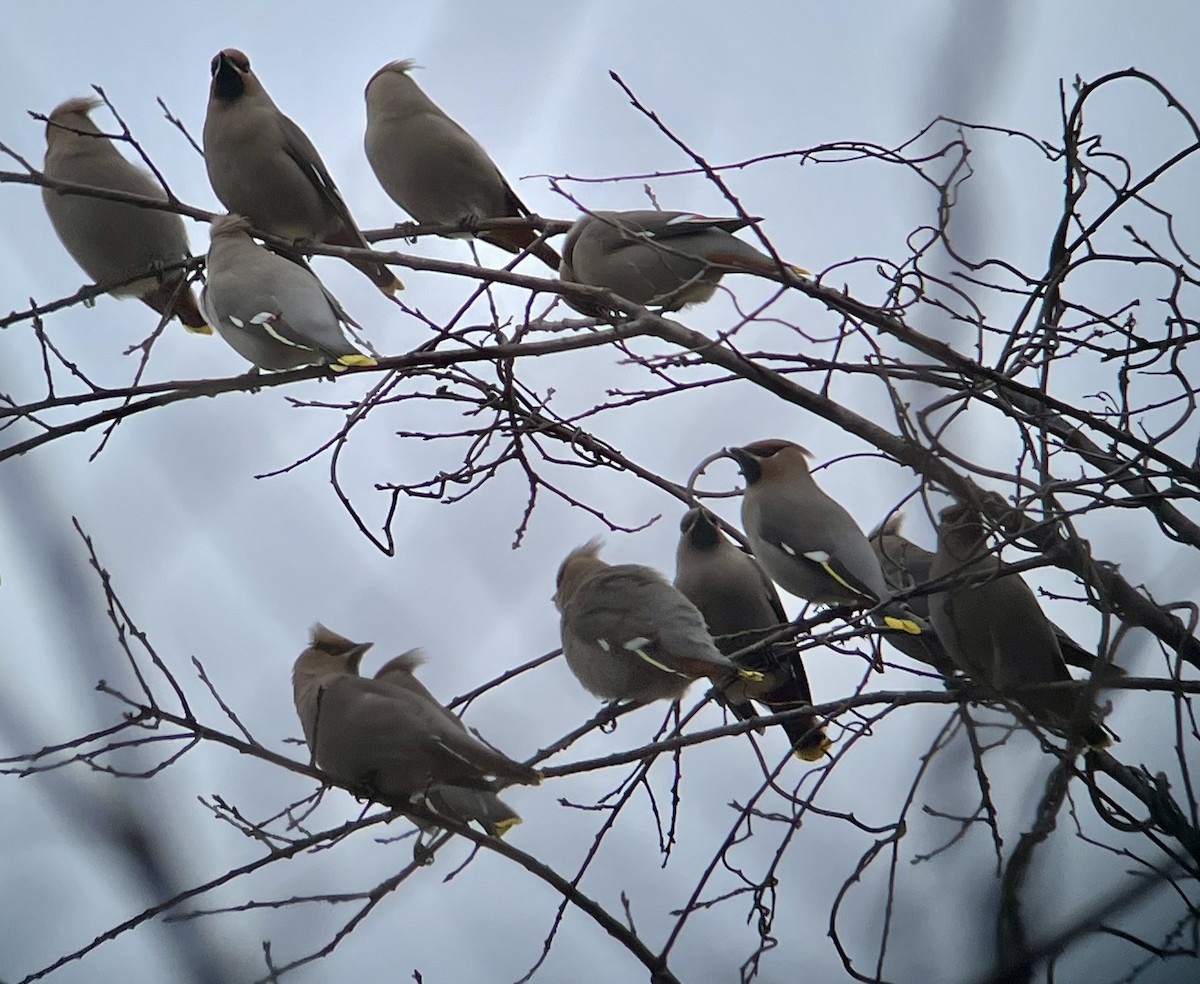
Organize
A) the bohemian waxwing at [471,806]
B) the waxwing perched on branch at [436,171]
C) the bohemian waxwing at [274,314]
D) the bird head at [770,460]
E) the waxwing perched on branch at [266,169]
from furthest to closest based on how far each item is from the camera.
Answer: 1. the waxwing perched on branch at [436,171]
2. the bird head at [770,460]
3. the waxwing perched on branch at [266,169]
4. the bohemian waxwing at [274,314]
5. the bohemian waxwing at [471,806]

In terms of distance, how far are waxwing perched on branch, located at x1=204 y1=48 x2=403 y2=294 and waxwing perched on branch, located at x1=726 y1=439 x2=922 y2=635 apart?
5.12 feet

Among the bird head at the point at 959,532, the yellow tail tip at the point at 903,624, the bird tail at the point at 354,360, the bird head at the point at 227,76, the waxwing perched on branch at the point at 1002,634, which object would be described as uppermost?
the bird head at the point at 227,76

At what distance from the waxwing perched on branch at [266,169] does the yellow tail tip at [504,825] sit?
84.8 inches

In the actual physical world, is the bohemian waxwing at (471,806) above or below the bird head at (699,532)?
below

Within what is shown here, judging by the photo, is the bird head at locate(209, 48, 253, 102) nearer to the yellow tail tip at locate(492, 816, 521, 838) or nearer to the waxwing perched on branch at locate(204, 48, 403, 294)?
the waxwing perched on branch at locate(204, 48, 403, 294)

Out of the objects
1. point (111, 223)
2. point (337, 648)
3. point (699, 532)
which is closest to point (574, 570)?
point (699, 532)

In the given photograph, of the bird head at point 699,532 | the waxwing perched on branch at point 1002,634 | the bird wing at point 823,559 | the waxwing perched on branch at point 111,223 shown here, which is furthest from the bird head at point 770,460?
the waxwing perched on branch at point 111,223

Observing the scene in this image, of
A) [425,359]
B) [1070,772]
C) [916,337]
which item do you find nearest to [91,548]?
[425,359]

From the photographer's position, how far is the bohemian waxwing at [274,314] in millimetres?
3938

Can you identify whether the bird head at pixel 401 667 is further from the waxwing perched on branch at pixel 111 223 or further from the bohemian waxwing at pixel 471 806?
the waxwing perched on branch at pixel 111 223

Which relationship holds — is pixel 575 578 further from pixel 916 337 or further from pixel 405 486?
pixel 916 337

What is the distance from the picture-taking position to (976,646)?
3771mm

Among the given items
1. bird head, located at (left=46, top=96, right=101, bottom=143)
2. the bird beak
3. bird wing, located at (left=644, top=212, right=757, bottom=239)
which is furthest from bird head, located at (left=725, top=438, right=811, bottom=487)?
bird head, located at (left=46, top=96, right=101, bottom=143)

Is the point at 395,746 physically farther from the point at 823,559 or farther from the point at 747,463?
the point at 747,463
